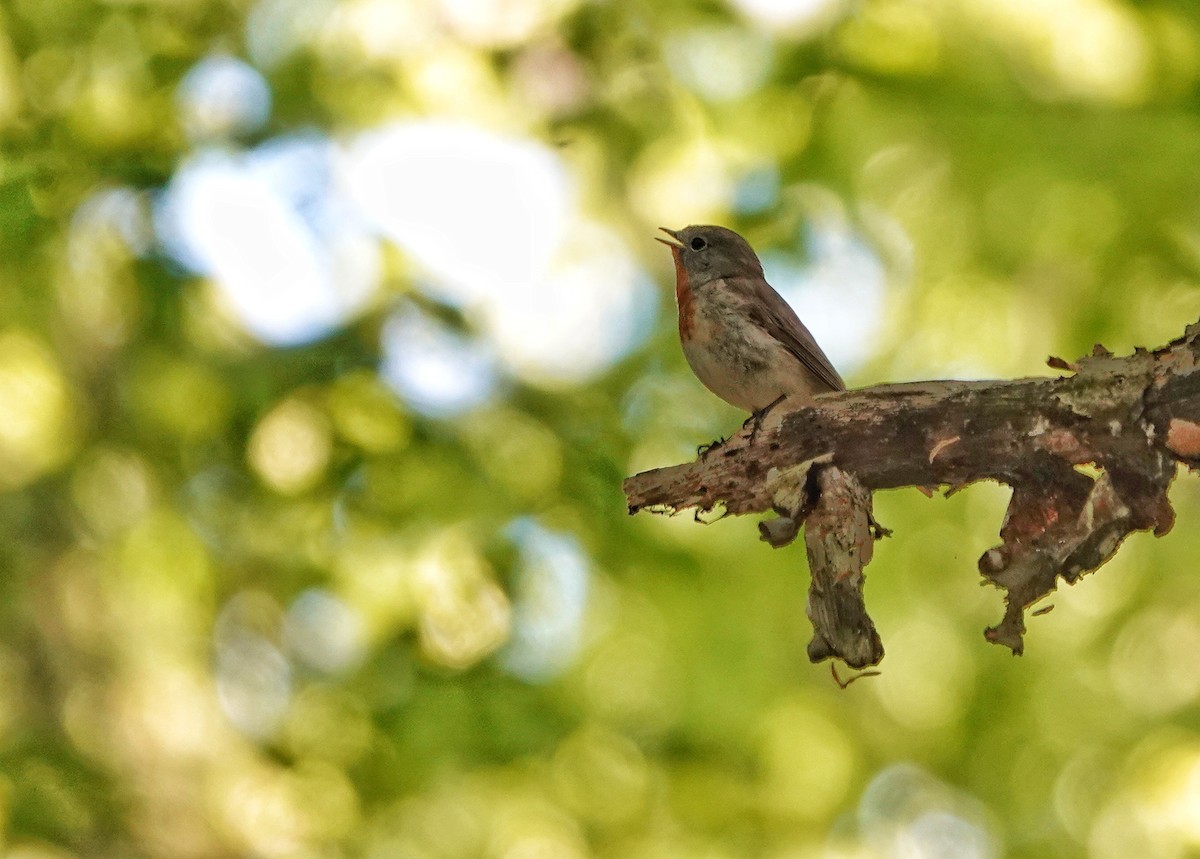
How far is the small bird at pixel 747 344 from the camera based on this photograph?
4.91 metres

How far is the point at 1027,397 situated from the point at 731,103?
311 cm

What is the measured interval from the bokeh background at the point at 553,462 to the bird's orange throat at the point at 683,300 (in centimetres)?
50

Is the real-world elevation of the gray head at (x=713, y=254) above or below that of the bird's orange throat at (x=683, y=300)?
above

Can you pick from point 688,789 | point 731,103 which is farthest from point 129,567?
point 731,103

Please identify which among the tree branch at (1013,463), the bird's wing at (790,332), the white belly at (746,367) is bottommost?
the tree branch at (1013,463)

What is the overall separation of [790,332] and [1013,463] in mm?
2232

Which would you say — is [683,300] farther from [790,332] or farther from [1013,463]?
[1013,463]

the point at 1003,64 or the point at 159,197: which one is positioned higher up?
the point at 1003,64

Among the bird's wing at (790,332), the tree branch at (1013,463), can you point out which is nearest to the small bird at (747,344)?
the bird's wing at (790,332)

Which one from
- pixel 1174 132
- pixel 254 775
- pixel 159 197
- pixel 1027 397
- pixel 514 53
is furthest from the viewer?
pixel 254 775

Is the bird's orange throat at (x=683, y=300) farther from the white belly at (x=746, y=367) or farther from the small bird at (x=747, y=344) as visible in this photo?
the white belly at (x=746, y=367)

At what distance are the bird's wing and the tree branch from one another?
1.94m

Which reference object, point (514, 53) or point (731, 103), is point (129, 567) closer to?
point (514, 53)

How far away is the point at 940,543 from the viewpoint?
611 cm
